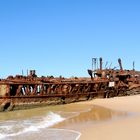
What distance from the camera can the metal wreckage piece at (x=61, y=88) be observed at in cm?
2269

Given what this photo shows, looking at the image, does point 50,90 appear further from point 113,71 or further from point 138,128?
point 138,128

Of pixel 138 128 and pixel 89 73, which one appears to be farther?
pixel 89 73

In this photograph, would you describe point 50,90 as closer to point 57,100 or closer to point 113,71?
point 57,100

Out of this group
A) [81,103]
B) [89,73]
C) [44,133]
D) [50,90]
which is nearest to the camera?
[44,133]

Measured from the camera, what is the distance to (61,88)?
A: 87.6 ft

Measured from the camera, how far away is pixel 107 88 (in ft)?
104

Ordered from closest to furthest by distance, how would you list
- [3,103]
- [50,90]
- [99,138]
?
[99,138]
[3,103]
[50,90]

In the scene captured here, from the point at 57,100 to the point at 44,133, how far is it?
45.6 ft

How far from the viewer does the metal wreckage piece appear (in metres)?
22.7

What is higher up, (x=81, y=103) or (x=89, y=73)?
(x=89, y=73)

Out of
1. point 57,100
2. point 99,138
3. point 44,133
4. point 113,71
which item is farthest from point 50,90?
point 99,138

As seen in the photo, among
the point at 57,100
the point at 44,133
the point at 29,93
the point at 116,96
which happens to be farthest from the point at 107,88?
the point at 44,133

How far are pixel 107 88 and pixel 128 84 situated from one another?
4.80 meters

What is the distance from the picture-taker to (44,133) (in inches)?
482
